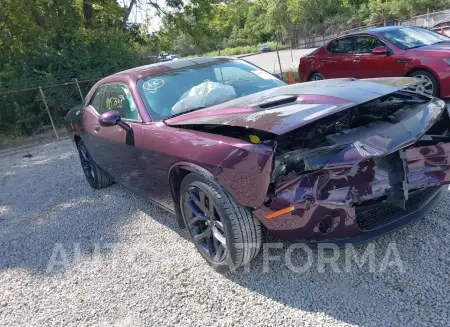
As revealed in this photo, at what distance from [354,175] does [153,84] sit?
2.07m

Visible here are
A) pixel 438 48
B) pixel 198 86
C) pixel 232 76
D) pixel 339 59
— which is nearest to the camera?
pixel 198 86

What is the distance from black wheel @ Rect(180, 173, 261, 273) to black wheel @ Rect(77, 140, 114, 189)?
2285mm

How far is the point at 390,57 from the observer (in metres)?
6.71

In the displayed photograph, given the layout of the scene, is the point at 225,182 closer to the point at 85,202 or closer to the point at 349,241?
the point at 349,241

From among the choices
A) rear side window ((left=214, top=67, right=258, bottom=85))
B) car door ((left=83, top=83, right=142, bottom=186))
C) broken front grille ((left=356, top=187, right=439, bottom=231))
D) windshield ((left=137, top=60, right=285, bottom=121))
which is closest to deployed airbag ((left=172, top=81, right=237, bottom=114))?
windshield ((left=137, top=60, right=285, bottom=121))

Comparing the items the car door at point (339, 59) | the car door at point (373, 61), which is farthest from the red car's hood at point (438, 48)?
the car door at point (339, 59)

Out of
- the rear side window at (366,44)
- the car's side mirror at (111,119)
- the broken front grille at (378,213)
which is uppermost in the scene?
the car's side mirror at (111,119)

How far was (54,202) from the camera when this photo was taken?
502 centimetres

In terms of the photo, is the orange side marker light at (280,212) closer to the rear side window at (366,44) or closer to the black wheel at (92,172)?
the black wheel at (92,172)

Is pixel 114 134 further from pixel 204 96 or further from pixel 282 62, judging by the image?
pixel 282 62

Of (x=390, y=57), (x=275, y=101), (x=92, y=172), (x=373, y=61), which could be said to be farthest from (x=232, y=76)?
(x=373, y=61)

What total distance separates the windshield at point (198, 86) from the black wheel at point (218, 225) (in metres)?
0.82

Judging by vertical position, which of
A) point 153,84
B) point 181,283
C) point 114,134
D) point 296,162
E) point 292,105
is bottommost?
point 181,283

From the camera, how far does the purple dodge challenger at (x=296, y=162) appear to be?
7.25ft
